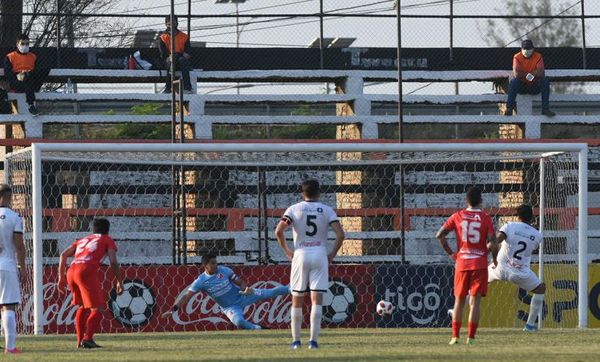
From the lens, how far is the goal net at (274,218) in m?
18.1

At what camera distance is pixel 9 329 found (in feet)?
42.4

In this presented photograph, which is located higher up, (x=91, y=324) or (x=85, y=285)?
(x=85, y=285)

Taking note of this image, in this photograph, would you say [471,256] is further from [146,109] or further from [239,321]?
[146,109]

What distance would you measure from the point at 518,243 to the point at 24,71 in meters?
10.2

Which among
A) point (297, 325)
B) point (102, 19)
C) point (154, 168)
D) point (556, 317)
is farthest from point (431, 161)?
point (102, 19)

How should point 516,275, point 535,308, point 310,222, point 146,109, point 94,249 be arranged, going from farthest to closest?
point 146,109, point 535,308, point 516,275, point 94,249, point 310,222

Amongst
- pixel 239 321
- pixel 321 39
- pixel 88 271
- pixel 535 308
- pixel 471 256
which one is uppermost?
pixel 321 39

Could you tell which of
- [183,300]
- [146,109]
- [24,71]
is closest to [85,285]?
[183,300]

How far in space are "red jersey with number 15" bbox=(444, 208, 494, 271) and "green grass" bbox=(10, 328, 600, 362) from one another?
842 millimetres

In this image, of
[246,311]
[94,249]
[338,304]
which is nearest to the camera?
[94,249]

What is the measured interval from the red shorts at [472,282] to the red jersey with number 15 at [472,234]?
0.18 feet

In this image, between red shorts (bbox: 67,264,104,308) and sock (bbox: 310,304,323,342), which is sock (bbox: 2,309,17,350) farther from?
sock (bbox: 310,304,323,342)

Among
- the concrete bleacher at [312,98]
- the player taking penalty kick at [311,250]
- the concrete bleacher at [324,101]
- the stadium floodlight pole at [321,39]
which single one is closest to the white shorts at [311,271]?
the player taking penalty kick at [311,250]

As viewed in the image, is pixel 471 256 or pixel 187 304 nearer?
pixel 471 256
